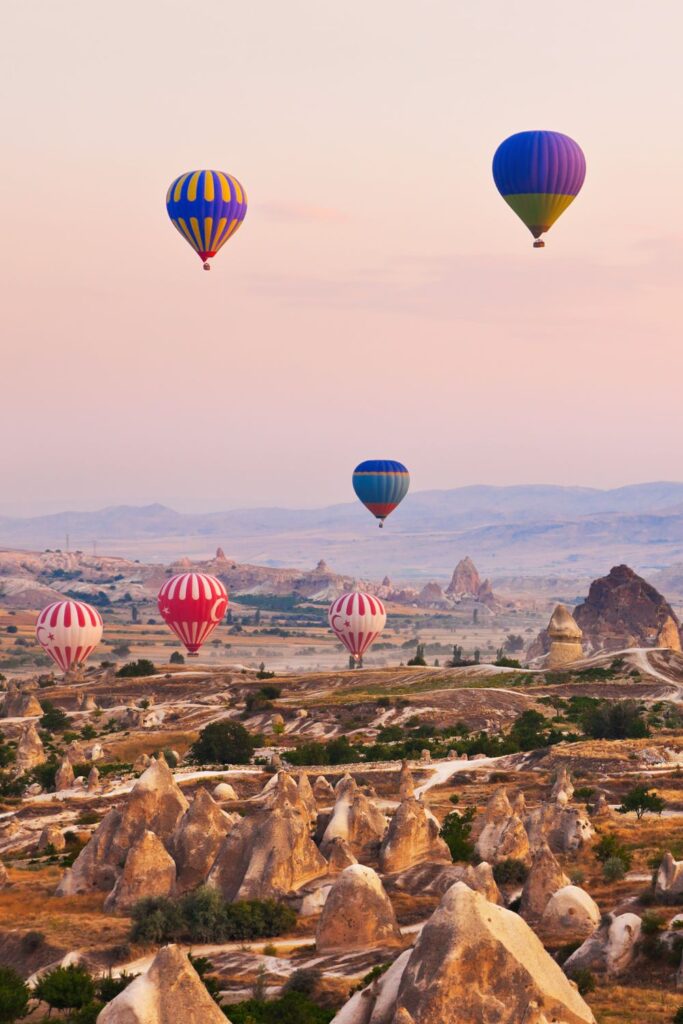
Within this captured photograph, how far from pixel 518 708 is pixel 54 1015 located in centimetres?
6179

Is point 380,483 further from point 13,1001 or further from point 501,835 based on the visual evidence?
point 13,1001

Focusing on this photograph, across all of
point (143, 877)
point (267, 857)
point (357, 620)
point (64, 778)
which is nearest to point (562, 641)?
point (357, 620)

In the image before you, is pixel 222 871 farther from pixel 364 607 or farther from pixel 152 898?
pixel 364 607

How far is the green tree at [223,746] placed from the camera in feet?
256

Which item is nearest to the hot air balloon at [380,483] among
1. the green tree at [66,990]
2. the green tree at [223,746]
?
the green tree at [223,746]

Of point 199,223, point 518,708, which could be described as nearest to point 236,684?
point 518,708

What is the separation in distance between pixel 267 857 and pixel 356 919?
642 centimetres

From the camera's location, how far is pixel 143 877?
146 feet

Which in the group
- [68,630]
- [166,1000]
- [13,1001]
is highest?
[68,630]

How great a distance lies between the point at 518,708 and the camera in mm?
93812

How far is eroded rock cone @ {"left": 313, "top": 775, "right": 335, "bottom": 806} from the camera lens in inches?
2239

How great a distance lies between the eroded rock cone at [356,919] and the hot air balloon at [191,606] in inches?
2429

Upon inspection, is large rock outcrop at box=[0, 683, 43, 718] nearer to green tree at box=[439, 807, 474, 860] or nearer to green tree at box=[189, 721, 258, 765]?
green tree at box=[189, 721, 258, 765]

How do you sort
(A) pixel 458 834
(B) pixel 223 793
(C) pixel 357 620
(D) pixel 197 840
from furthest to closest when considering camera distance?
(C) pixel 357 620, (B) pixel 223 793, (A) pixel 458 834, (D) pixel 197 840
